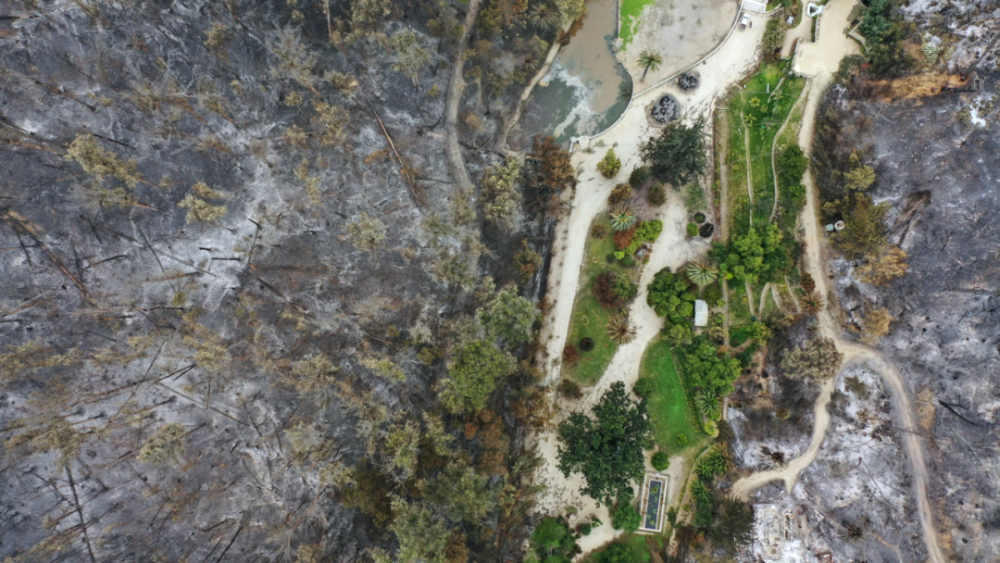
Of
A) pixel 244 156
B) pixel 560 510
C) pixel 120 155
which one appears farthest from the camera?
pixel 560 510

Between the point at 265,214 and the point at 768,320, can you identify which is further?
the point at 768,320

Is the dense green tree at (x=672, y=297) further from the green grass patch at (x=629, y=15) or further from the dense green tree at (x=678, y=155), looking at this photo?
the green grass patch at (x=629, y=15)

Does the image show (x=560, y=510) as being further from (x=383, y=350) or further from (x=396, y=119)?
(x=396, y=119)

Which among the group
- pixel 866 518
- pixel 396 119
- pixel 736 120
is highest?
pixel 736 120

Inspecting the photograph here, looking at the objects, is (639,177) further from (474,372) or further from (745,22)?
(474,372)

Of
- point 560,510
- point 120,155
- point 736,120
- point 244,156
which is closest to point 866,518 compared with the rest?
point 560,510

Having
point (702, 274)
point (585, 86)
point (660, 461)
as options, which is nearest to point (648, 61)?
point (585, 86)

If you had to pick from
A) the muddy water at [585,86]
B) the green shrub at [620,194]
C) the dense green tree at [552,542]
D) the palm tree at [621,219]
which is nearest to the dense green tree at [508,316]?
the palm tree at [621,219]
